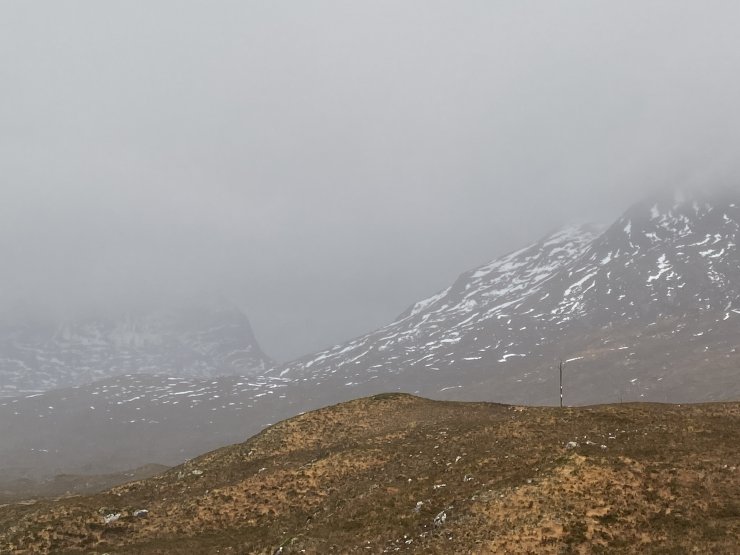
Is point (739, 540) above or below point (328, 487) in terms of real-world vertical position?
below

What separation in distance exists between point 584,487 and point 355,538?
40.0ft

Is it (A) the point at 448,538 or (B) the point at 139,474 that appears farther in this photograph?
(B) the point at 139,474

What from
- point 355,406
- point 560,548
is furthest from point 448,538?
point 355,406

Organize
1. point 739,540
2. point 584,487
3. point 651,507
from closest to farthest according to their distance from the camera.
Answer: point 739,540 → point 651,507 → point 584,487

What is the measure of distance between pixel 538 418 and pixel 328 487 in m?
17.1

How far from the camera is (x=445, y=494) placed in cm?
3106

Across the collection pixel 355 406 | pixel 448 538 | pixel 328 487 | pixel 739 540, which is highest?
pixel 355 406

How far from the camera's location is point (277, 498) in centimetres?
3694

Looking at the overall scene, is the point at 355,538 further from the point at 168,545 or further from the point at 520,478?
the point at 168,545

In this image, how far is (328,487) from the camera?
3722 cm

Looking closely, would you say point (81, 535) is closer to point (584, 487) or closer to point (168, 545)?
point (168, 545)

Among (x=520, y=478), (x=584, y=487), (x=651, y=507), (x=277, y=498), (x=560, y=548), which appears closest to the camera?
(x=560, y=548)

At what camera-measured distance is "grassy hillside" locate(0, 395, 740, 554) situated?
2492 cm

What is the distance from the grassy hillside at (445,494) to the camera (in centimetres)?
2492
